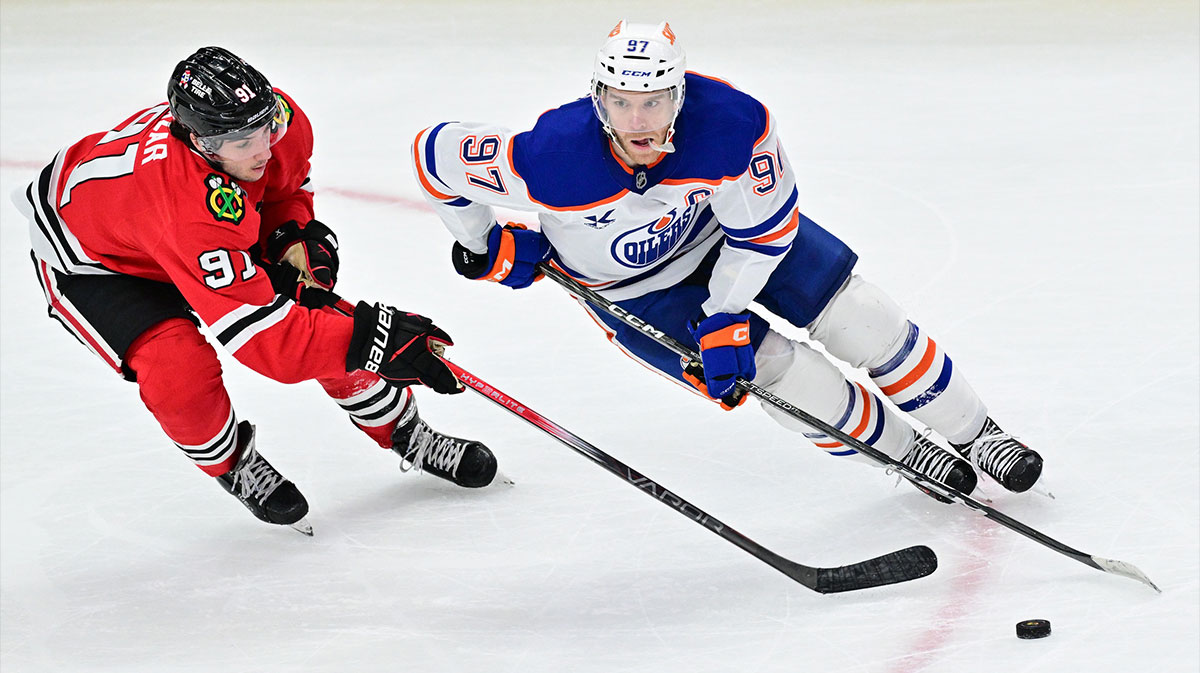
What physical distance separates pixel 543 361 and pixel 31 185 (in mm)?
1354

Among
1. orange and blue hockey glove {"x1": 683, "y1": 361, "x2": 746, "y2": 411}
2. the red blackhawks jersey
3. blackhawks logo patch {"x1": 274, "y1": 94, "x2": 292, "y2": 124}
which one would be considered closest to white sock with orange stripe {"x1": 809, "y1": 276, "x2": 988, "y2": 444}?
orange and blue hockey glove {"x1": 683, "y1": 361, "x2": 746, "y2": 411}

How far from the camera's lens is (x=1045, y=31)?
582cm

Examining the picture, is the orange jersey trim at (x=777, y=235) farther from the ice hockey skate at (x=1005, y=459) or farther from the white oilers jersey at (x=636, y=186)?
the ice hockey skate at (x=1005, y=459)

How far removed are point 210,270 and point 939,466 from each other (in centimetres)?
154

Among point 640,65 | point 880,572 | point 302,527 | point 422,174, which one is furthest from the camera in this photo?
point 302,527

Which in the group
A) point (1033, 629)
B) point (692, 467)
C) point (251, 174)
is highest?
point (251, 174)

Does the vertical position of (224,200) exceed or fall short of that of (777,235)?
it falls short

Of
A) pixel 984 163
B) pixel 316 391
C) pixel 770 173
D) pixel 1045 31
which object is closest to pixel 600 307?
pixel 770 173

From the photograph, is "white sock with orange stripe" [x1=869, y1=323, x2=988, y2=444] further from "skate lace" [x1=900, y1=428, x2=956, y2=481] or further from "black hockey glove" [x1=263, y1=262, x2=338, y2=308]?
"black hockey glove" [x1=263, y1=262, x2=338, y2=308]

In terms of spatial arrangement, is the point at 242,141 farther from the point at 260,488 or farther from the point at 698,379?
the point at 698,379

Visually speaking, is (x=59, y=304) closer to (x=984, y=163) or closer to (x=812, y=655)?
(x=812, y=655)

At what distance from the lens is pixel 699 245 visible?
2664 mm

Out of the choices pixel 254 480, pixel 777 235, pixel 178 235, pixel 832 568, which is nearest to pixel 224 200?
pixel 178 235

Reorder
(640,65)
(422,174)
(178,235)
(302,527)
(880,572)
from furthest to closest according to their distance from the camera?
(302,527)
(422,174)
(880,572)
(178,235)
(640,65)
